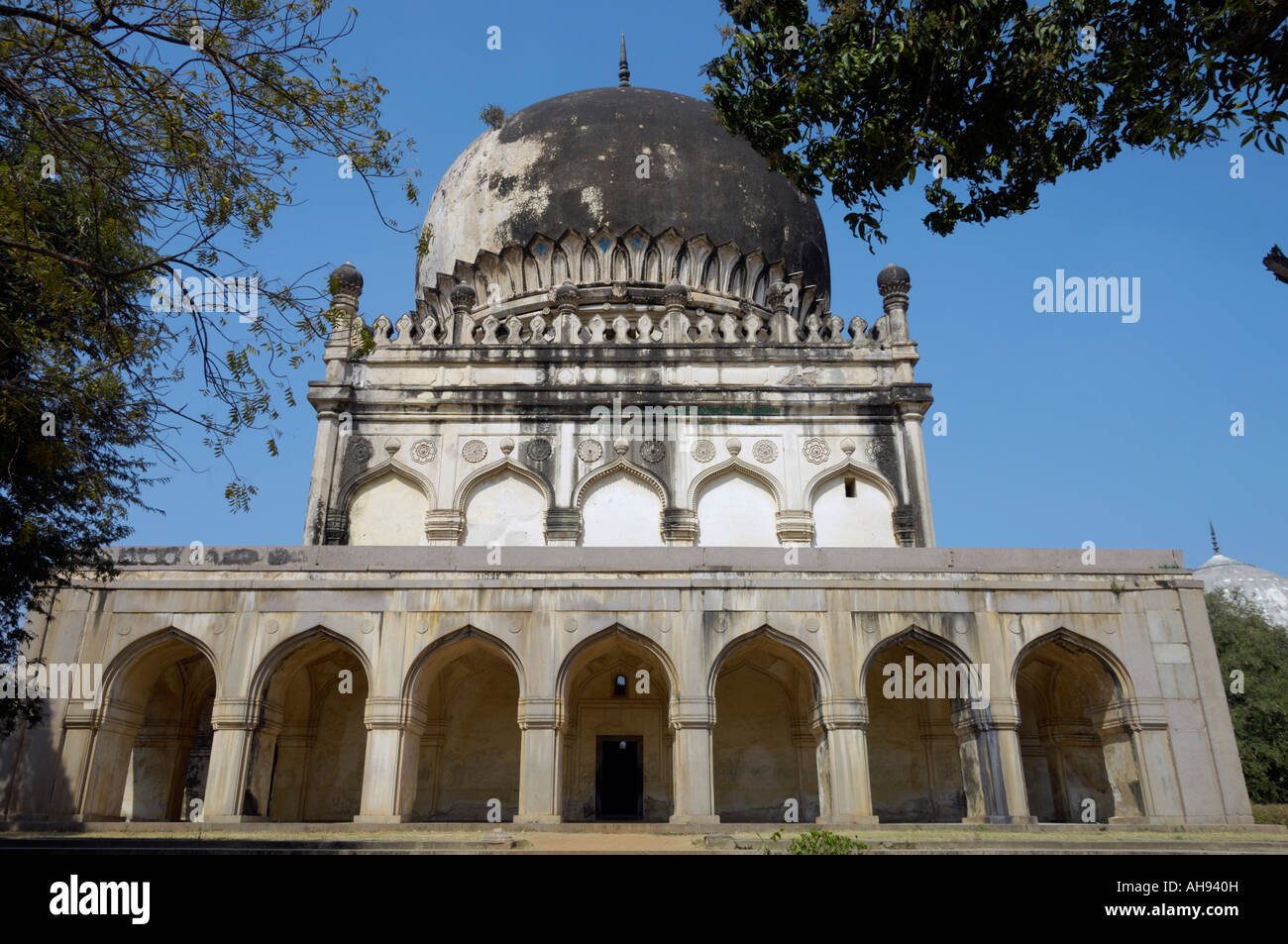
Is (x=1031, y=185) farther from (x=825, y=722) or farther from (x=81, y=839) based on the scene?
(x=81, y=839)

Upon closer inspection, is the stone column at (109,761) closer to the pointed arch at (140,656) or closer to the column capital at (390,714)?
the pointed arch at (140,656)

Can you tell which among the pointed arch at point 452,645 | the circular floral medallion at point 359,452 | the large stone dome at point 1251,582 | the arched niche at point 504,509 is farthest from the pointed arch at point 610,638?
the large stone dome at point 1251,582

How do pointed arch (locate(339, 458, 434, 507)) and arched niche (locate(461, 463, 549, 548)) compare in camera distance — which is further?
pointed arch (locate(339, 458, 434, 507))

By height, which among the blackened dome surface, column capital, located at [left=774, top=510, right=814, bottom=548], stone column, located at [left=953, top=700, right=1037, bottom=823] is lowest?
stone column, located at [left=953, top=700, right=1037, bottom=823]

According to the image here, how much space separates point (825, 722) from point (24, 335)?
10238mm

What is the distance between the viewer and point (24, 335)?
306 inches

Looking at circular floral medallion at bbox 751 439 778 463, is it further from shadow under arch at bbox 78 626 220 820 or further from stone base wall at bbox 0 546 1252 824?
shadow under arch at bbox 78 626 220 820

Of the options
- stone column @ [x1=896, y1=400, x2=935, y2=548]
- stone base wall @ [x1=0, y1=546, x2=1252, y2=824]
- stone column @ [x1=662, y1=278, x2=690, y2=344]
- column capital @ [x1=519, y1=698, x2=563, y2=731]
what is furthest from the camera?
→ stone column @ [x1=662, y1=278, x2=690, y2=344]

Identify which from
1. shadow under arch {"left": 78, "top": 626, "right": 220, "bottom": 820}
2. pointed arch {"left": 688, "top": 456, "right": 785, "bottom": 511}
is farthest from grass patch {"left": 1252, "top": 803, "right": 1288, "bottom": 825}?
shadow under arch {"left": 78, "top": 626, "right": 220, "bottom": 820}

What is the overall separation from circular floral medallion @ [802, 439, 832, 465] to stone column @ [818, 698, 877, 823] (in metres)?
5.88

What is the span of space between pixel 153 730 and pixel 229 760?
3478 mm

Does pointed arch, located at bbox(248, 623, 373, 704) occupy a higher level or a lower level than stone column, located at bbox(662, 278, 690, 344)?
lower

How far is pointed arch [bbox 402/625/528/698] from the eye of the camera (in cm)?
1348
